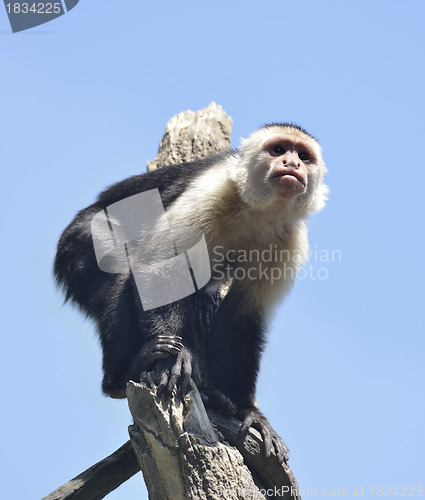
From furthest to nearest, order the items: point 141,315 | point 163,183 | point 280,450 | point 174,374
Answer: point 163,183
point 280,450
point 141,315
point 174,374

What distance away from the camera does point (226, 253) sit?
730 cm

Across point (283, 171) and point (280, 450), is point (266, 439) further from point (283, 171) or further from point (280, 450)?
point (283, 171)

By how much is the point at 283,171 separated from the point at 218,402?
2573 millimetres

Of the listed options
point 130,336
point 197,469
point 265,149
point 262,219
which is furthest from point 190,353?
point 265,149

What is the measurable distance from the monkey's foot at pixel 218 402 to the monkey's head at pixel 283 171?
6.85ft

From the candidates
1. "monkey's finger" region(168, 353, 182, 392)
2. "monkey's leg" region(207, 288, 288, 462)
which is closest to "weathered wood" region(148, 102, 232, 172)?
"monkey's leg" region(207, 288, 288, 462)

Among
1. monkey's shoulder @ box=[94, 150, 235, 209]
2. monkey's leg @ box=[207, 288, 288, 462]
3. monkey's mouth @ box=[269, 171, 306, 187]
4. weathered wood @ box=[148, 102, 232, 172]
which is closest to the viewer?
monkey's mouth @ box=[269, 171, 306, 187]

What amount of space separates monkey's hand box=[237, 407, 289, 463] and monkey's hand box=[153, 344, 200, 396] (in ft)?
2.91

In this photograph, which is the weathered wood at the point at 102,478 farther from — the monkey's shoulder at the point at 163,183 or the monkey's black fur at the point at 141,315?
the monkey's shoulder at the point at 163,183

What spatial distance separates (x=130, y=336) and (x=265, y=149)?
2602mm

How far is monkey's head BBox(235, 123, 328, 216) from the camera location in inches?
274

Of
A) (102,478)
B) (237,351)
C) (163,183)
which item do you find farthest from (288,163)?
(102,478)

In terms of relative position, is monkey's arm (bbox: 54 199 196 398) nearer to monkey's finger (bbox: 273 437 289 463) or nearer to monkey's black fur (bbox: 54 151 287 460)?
monkey's black fur (bbox: 54 151 287 460)

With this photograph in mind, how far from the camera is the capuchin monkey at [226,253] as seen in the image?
21.9ft
